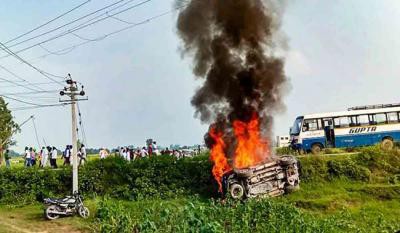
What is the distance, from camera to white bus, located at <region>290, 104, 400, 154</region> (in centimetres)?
3672

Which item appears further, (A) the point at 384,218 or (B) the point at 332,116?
(B) the point at 332,116

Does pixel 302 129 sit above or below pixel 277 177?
above

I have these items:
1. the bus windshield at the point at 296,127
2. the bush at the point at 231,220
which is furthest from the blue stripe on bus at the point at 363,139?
the bush at the point at 231,220

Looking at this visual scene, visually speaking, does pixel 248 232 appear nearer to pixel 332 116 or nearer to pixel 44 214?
pixel 44 214

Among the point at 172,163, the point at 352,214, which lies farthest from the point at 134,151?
the point at 352,214

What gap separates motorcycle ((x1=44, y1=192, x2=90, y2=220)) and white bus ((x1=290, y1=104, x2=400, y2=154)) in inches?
738

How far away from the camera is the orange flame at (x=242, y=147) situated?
87.1 feet

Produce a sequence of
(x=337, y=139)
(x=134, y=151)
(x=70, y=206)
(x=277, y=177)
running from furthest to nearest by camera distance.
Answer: (x=134, y=151)
(x=337, y=139)
(x=277, y=177)
(x=70, y=206)

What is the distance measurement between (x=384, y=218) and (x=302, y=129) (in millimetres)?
16848

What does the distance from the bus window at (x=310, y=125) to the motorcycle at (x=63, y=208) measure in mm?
19750

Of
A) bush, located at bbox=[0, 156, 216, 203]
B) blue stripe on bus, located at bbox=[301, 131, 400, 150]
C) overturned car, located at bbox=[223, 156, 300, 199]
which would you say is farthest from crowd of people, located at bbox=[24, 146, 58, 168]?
blue stripe on bus, located at bbox=[301, 131, 400, 150]

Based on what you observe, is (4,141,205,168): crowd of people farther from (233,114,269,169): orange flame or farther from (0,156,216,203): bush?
(233,114,269,169): orange flame

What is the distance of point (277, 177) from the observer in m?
25.5

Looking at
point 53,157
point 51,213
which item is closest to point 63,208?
point 51,213
